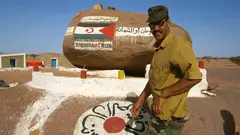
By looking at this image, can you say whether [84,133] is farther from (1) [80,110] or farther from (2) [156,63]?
(2) [156,63]

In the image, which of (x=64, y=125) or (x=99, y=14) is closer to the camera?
(x=64, y=125)

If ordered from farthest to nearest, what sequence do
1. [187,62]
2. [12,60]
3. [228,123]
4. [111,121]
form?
[12,60]
[228,123]
[111,121]
[187,62]

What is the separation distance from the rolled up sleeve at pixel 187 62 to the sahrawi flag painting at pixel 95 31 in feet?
16.3

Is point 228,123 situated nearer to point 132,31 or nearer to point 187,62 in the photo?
point 132,31

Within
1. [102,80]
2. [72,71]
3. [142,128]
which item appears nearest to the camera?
[142,128]

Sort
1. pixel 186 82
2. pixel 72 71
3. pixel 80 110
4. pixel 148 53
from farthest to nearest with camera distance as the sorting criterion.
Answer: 1. pixel 72 71
2. pixel 148 53
3. pixel 80 110
4. pixel 186 82

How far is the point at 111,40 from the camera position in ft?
23.3

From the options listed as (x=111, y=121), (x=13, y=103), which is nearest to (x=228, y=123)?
(x=111, y=121)

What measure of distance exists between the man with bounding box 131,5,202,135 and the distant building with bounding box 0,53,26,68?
15.3 m

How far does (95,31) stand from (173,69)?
5.07m

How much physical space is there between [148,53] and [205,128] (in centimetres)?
298

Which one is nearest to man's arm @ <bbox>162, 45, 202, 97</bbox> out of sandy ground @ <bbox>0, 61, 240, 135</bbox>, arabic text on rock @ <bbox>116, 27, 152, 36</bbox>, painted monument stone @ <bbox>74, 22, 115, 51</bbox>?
sandy ground @ <bbox>0, 61, 240, 135</bbox>

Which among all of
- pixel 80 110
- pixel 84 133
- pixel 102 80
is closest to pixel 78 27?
pixel 102 80

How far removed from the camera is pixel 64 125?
4.78m
